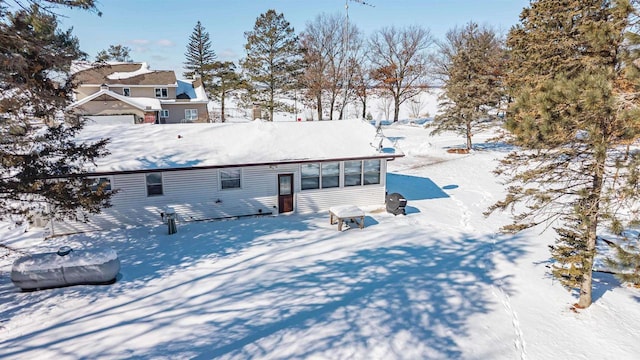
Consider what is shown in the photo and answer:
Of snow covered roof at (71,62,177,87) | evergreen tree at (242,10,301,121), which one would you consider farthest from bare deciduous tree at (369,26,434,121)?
snow covered roof at (71,62,177,87)

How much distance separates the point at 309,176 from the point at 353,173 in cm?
198

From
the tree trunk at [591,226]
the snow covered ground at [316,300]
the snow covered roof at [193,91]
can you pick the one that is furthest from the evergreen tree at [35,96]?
the snow covered roof at [193,91]

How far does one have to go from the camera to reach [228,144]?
1562 centimetres

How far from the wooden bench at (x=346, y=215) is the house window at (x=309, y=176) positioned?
5.72ft

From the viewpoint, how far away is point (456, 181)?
69.1 feet

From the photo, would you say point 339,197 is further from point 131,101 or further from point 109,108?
point 109,108

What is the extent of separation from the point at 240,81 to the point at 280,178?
26.9 meters

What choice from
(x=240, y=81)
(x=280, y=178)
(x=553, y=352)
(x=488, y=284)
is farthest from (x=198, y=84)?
(x=553, y=352)

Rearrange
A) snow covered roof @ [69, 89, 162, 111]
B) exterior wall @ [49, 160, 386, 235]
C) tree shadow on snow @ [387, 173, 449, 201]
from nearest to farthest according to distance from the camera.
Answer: exterior wall @ [49, 160, 386, 235], tree shadow on snow @ [387, 173, 449, 201], snow covered roof @ [69, 89, 162, 111]

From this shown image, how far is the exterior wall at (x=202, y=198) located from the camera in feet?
44.3

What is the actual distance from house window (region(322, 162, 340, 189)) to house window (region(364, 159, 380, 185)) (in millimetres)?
1277

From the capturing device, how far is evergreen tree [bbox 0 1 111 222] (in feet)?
24.6

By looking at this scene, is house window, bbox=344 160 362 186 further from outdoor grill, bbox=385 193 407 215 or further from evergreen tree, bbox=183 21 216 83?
evergreen tree, bbox=183 21 216 83

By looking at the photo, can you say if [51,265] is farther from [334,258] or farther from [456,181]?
[456,181]
